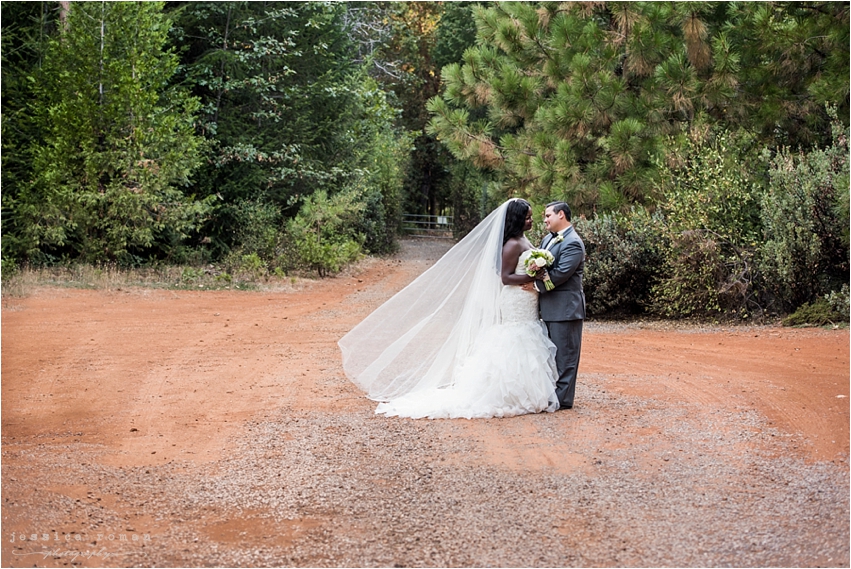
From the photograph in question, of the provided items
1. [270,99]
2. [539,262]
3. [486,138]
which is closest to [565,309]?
[539,262]

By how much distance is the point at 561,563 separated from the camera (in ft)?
14.4

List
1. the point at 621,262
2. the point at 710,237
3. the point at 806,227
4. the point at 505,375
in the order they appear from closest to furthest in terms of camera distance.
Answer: the point at 505,375
the point at 806,227
the point at 710,237
the point at 621,262

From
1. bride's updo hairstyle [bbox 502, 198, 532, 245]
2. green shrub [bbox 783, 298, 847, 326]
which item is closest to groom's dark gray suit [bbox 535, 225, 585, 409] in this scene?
bride's updo hairstyle [bbox 502, 198, 532, 245]

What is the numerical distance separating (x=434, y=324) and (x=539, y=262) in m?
1.47

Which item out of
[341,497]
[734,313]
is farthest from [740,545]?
[734,313]

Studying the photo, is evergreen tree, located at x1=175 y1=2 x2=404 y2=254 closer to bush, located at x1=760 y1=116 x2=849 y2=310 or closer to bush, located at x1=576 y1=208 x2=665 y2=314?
bush, located at x1=576 y1=208 x2=665 y2=314

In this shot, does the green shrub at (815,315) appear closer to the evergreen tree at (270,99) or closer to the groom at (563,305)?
the groom at (563,305)

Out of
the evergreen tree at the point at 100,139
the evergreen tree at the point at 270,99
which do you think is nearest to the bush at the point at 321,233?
the evergreen tree at the point at 270,99

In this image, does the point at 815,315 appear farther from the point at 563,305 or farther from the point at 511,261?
the point at 511,261

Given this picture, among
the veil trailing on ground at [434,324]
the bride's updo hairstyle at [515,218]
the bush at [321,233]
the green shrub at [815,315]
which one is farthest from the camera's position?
the bush at [321,233]

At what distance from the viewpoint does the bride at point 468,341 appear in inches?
297

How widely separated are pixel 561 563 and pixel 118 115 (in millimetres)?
16547

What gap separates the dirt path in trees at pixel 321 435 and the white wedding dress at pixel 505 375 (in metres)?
0.27

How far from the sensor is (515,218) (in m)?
7.71
